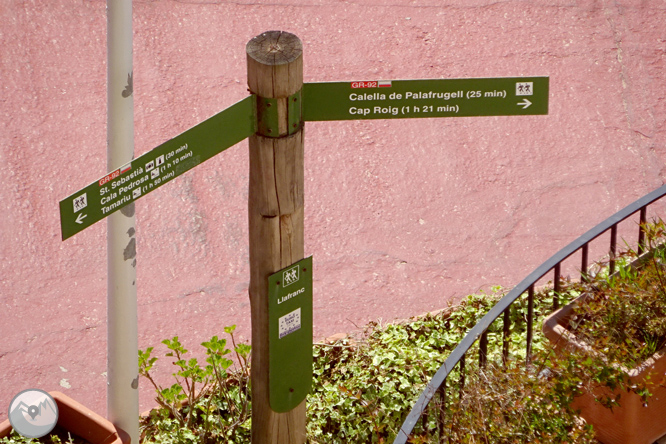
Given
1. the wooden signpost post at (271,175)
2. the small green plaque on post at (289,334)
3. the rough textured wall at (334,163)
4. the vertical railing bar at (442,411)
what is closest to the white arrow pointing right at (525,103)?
the wooden signpost post at (271,175)

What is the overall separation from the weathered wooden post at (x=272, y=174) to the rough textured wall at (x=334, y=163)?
6.55 feet

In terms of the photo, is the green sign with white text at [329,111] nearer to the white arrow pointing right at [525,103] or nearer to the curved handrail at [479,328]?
the white arrow pointing right at [525,103]

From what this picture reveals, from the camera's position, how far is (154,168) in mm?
2936

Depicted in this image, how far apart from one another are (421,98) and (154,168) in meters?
1.00

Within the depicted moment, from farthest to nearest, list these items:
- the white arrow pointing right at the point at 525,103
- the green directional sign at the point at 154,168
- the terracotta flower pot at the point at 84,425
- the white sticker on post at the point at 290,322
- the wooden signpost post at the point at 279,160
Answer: the terracotta flower pot at the point at 84,425
the white sticker on post at the point at 290,322
the white arrow pointing right at the point at 525,103
the wooden signpost post at the point at 279,160
the green directional sign at the point at 154,168

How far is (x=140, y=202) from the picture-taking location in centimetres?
639

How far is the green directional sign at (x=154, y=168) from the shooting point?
2811 mm

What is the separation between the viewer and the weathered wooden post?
3037 mm

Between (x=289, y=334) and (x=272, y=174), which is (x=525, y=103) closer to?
(x=272, y=174)

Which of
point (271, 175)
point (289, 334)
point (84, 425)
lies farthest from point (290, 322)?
point (84, 425)

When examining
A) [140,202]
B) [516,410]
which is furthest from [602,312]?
[140,202]

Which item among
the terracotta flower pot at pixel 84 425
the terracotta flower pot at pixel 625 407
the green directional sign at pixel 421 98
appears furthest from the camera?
the terracotta flower pot at pixel 84 425

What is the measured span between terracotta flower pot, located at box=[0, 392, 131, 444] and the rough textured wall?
3.44ft

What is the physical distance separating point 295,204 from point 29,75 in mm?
4666
